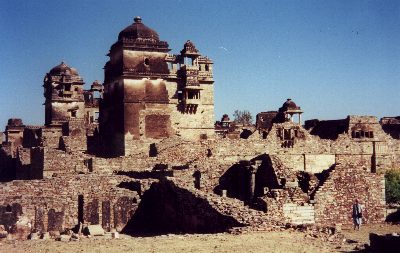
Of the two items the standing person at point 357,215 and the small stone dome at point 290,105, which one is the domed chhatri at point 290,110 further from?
the standing person at point 357,215

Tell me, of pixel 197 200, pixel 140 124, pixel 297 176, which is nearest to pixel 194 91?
pixel 140 124

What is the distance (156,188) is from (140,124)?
15.2 meters

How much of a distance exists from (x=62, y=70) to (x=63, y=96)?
2806 mm

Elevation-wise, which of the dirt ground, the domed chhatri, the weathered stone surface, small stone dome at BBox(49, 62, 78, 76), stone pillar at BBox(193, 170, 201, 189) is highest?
small stone dome at BBox(49, 62, 78, 76)

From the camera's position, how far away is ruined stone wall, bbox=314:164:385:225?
17312mm

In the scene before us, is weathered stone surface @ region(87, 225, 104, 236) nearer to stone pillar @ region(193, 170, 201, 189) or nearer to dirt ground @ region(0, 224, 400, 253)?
dirt ground @ region(0, 224, 400, 253)

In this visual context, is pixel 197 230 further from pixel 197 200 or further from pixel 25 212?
pixel 25 212

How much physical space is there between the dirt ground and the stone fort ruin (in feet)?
3.35

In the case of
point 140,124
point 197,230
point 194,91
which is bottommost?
point 197,230

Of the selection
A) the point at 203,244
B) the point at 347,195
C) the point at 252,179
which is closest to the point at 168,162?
the point at 252,179

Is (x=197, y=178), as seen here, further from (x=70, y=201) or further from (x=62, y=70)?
(x=62, y=70)

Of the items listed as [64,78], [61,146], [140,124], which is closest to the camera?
[61,146]

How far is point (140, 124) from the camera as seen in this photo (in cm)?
3425

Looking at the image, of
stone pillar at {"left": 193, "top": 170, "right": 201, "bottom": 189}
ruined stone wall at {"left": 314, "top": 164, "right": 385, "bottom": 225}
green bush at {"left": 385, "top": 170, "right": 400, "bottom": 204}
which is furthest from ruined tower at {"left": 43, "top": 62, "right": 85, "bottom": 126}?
ruined stone wall at {"left": 314, "top": 164, "right": 385, "bottom": 225}
